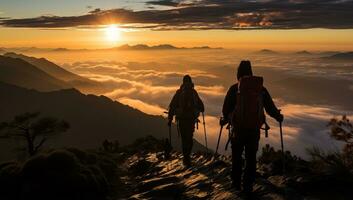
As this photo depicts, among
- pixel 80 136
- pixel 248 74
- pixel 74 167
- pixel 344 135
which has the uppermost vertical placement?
pixel 248 74

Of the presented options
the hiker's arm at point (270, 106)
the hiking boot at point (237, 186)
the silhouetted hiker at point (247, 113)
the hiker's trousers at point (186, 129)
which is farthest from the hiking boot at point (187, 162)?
the hiker's arm at point (270, 106)

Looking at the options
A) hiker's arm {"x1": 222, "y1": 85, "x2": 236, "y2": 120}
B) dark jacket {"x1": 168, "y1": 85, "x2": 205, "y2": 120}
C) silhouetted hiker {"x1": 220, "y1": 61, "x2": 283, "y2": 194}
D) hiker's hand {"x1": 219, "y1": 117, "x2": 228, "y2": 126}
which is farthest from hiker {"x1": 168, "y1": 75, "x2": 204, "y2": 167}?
silhouetted hiker {"x1": 220, "y1": 61, "x2": 283, "y2": 194}

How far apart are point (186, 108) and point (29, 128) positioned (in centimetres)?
2852

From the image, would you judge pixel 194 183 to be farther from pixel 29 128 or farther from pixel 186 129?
pixel 29 128

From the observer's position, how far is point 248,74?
9.47m

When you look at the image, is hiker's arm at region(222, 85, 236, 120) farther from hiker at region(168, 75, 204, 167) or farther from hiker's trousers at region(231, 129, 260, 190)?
hiker at region(168, 75, 204, 167)

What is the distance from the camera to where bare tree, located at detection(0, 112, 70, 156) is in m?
37.8

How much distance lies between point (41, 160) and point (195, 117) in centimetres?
510

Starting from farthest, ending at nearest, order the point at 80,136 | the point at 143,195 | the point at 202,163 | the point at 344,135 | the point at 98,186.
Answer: the point at 80,136 < the point at 344,135 < the point at 202,163 < the point at 98,186 < the point at 143,195

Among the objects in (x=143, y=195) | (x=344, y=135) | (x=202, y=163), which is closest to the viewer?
(x=143, y=195)

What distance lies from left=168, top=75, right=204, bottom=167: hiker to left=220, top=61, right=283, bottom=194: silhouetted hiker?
507 cm

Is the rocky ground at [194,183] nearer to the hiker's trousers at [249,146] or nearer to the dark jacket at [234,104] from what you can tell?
the hiker's trousers at [249,146]

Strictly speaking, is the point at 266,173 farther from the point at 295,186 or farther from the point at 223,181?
the point at 295,186

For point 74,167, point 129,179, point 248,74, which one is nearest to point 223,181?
point 248,74
